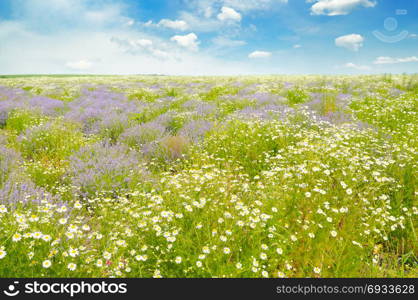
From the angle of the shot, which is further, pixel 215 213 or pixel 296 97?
pixel 296 97

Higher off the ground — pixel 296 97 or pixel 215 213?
pixel 296 97

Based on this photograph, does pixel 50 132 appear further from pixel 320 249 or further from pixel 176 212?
pixel 320 249

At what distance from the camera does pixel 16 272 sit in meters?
2.19

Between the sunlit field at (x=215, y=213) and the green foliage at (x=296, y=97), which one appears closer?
the sunlit field at (x=215, y=213)

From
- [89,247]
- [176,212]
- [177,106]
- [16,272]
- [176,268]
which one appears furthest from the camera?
[177,106]

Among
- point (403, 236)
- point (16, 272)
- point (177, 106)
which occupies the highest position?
point (177, 106)

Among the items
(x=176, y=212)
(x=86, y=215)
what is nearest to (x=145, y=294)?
(x=176, y=212)

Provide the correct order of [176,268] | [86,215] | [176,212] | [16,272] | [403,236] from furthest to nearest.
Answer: [86,215]
[403,236]
[176,212]
[176,268]
[16,272]

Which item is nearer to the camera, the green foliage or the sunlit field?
the sunlit field

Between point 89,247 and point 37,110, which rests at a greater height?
point 37,110

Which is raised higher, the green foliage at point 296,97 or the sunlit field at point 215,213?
the green foliage at point 296,97

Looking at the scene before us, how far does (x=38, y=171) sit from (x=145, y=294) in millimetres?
3727

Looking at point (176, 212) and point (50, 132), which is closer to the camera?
point (176, 212)

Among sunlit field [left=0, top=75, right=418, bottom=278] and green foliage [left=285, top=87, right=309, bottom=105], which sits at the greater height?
green foliage [left=285, top=87, right=309, bottom=105]
